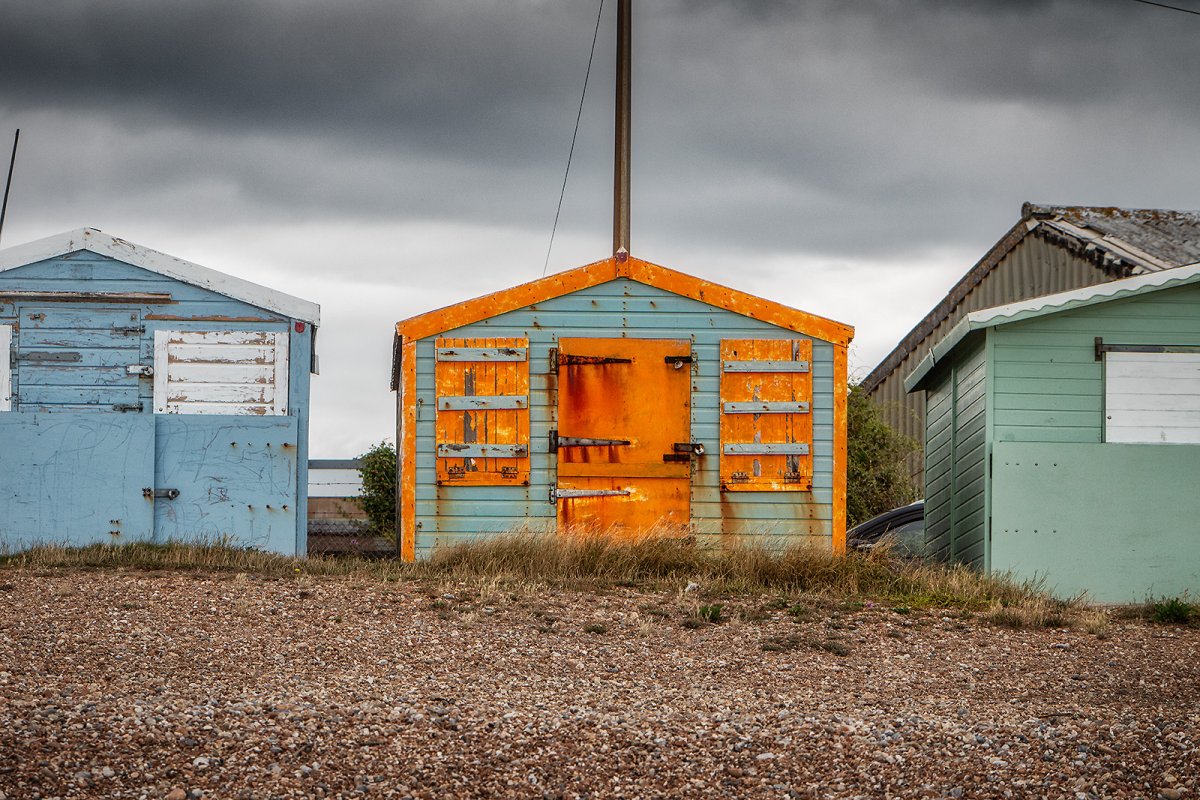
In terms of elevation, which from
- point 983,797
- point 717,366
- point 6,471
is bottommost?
point 983,797

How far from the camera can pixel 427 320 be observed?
12594 millimetres

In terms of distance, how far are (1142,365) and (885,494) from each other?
7379 millimetres

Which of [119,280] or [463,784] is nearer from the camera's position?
[463,784]

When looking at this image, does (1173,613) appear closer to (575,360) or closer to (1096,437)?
(1096,437)

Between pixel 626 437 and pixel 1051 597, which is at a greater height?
pixel 626 437

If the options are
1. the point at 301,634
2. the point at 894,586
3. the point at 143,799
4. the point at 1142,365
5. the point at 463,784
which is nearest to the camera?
the point at 143,799

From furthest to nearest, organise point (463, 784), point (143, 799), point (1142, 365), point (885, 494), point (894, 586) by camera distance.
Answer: point (885, 494) < point (1142, 365) < point (894, 586) < point (463, 784) < point (143, 799)

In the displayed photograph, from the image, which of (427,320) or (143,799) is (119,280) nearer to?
(427,320)

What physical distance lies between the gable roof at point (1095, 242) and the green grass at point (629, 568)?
8.43 m

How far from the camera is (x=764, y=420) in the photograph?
12562 millimetres

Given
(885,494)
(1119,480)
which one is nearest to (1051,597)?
(1119,480)

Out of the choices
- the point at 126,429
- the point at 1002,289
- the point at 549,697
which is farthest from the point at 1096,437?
the point at 1002,289

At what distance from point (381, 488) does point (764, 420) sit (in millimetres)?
6157

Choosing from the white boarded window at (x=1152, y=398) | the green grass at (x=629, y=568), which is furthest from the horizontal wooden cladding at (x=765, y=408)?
the white boarded window at (x=1152, y=398)
